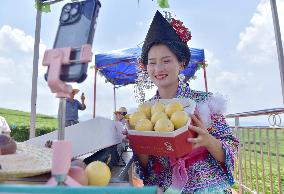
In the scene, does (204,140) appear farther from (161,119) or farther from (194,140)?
(161,119)

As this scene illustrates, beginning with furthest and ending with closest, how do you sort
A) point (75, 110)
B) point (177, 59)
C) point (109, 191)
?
point (75, 110) → point (177, 59) → point (109, 191)

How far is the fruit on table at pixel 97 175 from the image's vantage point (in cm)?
89

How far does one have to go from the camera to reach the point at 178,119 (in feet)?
3.75

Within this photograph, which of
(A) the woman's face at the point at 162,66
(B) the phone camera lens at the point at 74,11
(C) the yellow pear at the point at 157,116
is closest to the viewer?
(B) the phone camera lens at the point at 74,11

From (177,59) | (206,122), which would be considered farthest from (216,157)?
(177,59)

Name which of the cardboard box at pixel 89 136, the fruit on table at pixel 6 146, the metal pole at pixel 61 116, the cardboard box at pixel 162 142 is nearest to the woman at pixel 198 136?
the cardboard box at pixel 162 142

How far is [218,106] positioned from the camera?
159 cm

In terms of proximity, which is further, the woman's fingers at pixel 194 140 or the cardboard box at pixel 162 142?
the woman's fingers at pixel 194 140

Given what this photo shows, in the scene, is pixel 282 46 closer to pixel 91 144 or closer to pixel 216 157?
pixel 216 157

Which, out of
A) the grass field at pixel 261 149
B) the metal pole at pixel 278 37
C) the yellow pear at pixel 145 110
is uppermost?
the metal pole at pixel 278 37

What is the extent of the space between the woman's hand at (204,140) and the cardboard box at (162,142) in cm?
4

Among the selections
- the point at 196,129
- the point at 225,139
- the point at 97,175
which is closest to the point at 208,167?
the point at 225,139

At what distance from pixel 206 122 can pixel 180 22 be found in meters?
0.76

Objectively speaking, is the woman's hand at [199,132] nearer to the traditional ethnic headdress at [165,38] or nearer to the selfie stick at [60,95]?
the traditional ethnic headdress at [165,38]
